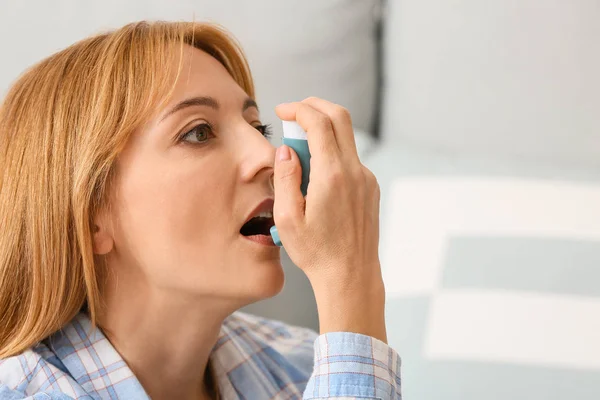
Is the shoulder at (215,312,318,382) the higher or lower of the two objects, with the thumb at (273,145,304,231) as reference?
lower

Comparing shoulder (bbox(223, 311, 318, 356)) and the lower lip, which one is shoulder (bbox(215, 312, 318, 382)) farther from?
the lower lip

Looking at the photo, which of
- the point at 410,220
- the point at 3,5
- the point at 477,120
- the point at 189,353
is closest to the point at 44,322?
the point at 189,353

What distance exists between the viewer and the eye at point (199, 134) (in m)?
1.17

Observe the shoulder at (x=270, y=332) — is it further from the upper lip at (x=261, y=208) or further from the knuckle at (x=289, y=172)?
the knuckle at (x=289, y=172)

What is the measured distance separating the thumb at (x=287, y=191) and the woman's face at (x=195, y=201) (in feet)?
0.34

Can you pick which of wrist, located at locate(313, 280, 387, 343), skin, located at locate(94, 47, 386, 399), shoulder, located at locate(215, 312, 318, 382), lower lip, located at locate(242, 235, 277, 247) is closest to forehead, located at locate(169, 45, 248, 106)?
skin, located at locate(94, 47, 386, 399)

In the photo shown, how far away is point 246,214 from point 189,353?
0.30 m

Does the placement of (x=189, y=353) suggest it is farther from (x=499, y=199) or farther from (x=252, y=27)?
(x=252, y=27)

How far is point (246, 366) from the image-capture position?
1446mm

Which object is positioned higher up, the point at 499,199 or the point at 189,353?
the point at 499,199

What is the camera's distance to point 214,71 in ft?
4.13

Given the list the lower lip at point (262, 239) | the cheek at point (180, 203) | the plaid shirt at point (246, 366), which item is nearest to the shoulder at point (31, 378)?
the plaid shirt at point (246, 366)

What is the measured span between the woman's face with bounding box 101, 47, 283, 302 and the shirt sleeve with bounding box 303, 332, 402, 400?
0.56ft

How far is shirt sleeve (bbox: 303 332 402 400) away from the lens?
1.01 meters
